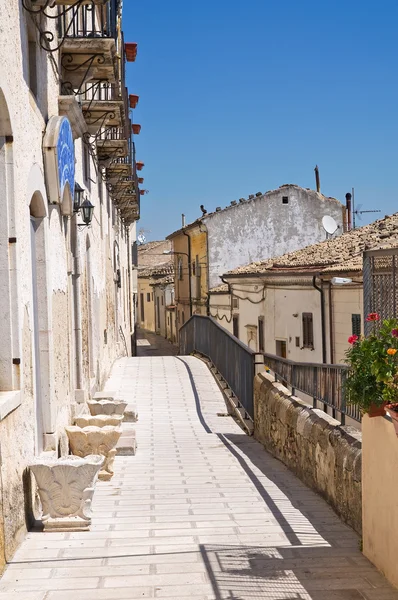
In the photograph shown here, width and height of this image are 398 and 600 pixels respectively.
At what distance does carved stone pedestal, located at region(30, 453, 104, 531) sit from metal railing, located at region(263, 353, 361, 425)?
7.17 feet

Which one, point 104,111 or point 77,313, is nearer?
point 77,313

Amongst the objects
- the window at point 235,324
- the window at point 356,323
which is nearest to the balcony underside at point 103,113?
the window at point 356,323

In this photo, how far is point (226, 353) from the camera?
15.7 meters

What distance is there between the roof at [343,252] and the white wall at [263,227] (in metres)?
8.81

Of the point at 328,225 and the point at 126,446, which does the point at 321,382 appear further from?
the point at 328,225

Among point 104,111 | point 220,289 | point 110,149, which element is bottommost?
point 220,289

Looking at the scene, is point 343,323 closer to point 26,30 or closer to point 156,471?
point 156,471

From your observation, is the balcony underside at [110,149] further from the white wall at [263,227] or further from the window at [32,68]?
the white wall at [263,227]

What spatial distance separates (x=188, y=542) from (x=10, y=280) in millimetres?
2298

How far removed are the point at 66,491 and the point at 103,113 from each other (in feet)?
23.9

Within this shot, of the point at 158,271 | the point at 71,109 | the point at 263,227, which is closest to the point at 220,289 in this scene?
the point at 263,227

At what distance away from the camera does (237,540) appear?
5.64m

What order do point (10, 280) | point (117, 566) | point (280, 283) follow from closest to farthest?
point (117, 566) → point (10, 280) → point (280, 283)

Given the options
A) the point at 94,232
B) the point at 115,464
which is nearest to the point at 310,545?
the point at 115,464
